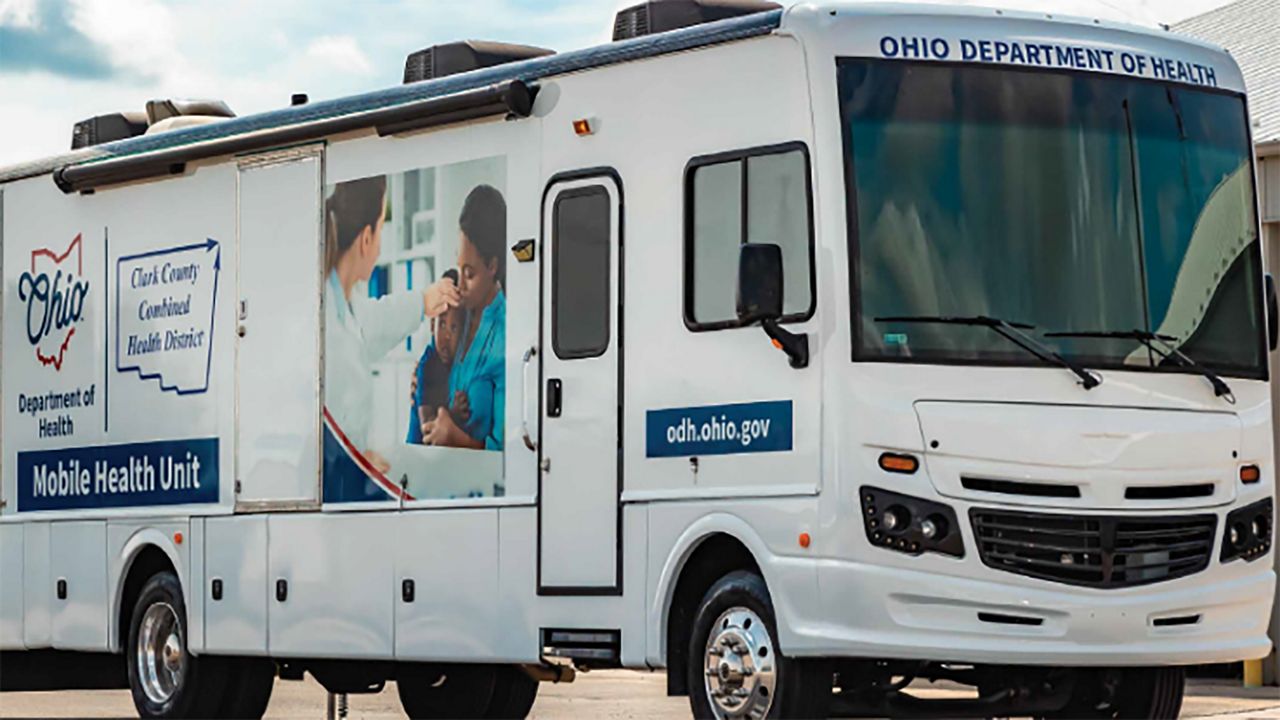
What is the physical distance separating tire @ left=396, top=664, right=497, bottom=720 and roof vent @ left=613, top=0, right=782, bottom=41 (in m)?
4.11

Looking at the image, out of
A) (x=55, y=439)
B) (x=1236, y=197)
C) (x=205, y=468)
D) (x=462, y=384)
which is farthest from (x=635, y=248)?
(x=55, y=439)

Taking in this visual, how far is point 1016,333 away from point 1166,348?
85 cm

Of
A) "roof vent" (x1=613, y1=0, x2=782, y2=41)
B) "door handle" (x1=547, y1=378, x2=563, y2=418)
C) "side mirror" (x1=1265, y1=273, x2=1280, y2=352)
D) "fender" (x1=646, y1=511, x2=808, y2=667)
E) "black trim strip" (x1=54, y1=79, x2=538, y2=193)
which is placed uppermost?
"roof vent" (x1=613, y1=0, x2=782, y2=41)

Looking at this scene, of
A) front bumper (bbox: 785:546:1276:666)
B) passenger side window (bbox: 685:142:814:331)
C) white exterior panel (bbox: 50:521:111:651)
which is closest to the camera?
front bumper (bbox: 785:546:1276:666)

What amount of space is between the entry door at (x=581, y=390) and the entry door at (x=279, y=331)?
82.5 inches

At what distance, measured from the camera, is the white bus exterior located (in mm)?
11133

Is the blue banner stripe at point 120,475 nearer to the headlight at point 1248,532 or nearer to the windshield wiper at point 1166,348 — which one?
the windshield wiper at point 1166,348

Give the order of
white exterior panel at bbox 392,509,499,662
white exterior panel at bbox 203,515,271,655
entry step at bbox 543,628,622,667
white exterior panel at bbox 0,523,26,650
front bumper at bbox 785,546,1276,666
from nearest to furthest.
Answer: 1. front bumper at bbox 785,546,1276,666
2. entry step at bbox 543,628,622,667
3. white exterior panel at bbox 392,509,499,662
4. white exterior panel at bbox 203,515,271,655
5. white exterior panel at bbox 0,523,26,650

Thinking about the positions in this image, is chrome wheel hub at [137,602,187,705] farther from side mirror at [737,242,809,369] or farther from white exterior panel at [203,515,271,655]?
side mirror at [737,242,809,369]

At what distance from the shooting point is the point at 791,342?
36.8ft

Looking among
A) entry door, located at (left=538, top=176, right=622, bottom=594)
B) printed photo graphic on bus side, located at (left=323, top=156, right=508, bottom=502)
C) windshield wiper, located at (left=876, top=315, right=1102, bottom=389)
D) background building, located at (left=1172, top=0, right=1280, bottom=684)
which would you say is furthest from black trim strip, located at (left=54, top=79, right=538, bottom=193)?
background building, located at (left=1172, top=0, right=1280, bottom=684)

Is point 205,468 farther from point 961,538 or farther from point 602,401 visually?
point 961,538

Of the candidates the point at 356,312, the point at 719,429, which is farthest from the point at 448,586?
the point at 719,429

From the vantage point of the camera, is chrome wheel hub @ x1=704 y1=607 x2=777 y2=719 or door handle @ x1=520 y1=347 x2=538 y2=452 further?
door handle @ x1=520 y1=347 x2=538 y2=452
